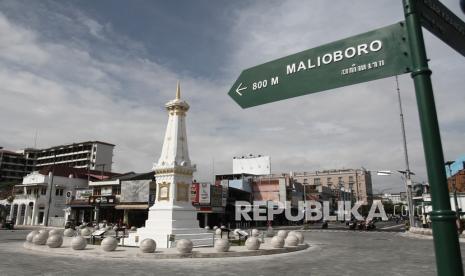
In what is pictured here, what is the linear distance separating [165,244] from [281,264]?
26.3 ft

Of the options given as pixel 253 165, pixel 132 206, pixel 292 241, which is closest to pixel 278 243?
pixel 292 241

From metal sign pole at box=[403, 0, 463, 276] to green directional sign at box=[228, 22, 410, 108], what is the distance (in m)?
0.10

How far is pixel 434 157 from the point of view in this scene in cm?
243

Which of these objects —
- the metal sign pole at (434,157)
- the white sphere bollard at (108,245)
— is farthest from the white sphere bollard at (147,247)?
the metal sign pole at (434,157)

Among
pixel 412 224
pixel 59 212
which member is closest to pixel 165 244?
pixel 412 224

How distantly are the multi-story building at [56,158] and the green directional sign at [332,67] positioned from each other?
94778mm

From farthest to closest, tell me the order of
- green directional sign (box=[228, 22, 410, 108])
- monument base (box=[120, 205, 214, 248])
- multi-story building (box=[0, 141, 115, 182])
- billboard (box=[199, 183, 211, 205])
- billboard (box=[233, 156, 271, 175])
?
multi-story building (box=[0, 141, 115, 182]) < billboard (box=[233, 156, 271, 175]) < billboard (box=[199, 183, 211, 205]) < monument base (box=[120, 205, 214, 248]) < green directional sign (box=[228, 22, 410, 108])

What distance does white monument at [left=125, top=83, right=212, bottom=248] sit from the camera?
20.5 meters

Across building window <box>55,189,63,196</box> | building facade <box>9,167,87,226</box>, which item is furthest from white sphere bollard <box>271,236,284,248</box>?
building window <box>55,189,63,196</box>

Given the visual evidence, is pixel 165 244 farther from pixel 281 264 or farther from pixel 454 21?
pixel 454 21

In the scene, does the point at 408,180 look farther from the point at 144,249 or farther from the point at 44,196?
the point at 44,196

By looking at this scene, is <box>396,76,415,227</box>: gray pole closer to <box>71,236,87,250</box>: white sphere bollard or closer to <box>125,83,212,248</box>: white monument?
<box>125,83,212,248</box>: white monument

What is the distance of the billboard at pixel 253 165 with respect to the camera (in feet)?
217

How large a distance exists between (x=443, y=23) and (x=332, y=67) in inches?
41.8
